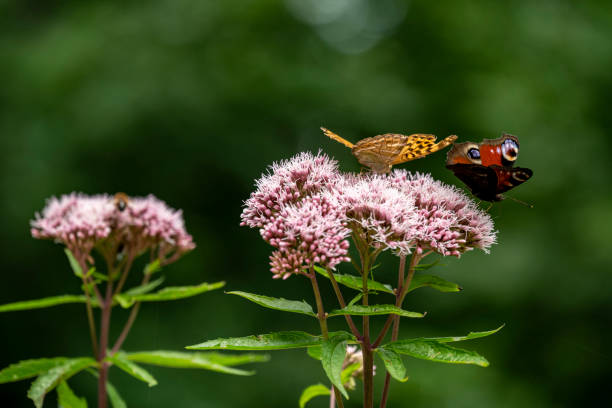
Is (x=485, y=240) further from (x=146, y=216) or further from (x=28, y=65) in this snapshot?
(x=28, y=65)

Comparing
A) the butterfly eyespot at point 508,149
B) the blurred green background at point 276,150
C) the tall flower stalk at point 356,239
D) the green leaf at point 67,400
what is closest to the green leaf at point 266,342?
the tall flower stalk at point 356,239

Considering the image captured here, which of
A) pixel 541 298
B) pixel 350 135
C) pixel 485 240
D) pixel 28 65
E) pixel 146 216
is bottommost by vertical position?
pixel 485 240

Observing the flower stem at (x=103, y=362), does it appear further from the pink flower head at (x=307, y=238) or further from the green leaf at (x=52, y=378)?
the pink flower head at (x=307, y=238)

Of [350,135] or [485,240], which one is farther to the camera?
[350,135]

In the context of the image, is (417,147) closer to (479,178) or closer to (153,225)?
(479,178)

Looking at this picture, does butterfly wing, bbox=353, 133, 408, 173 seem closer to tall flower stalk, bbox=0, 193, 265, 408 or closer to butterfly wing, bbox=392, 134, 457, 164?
butterfly wing, bbox=392, 134, 457, 164

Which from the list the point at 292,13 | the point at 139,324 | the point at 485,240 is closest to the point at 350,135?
the point at 292,13
